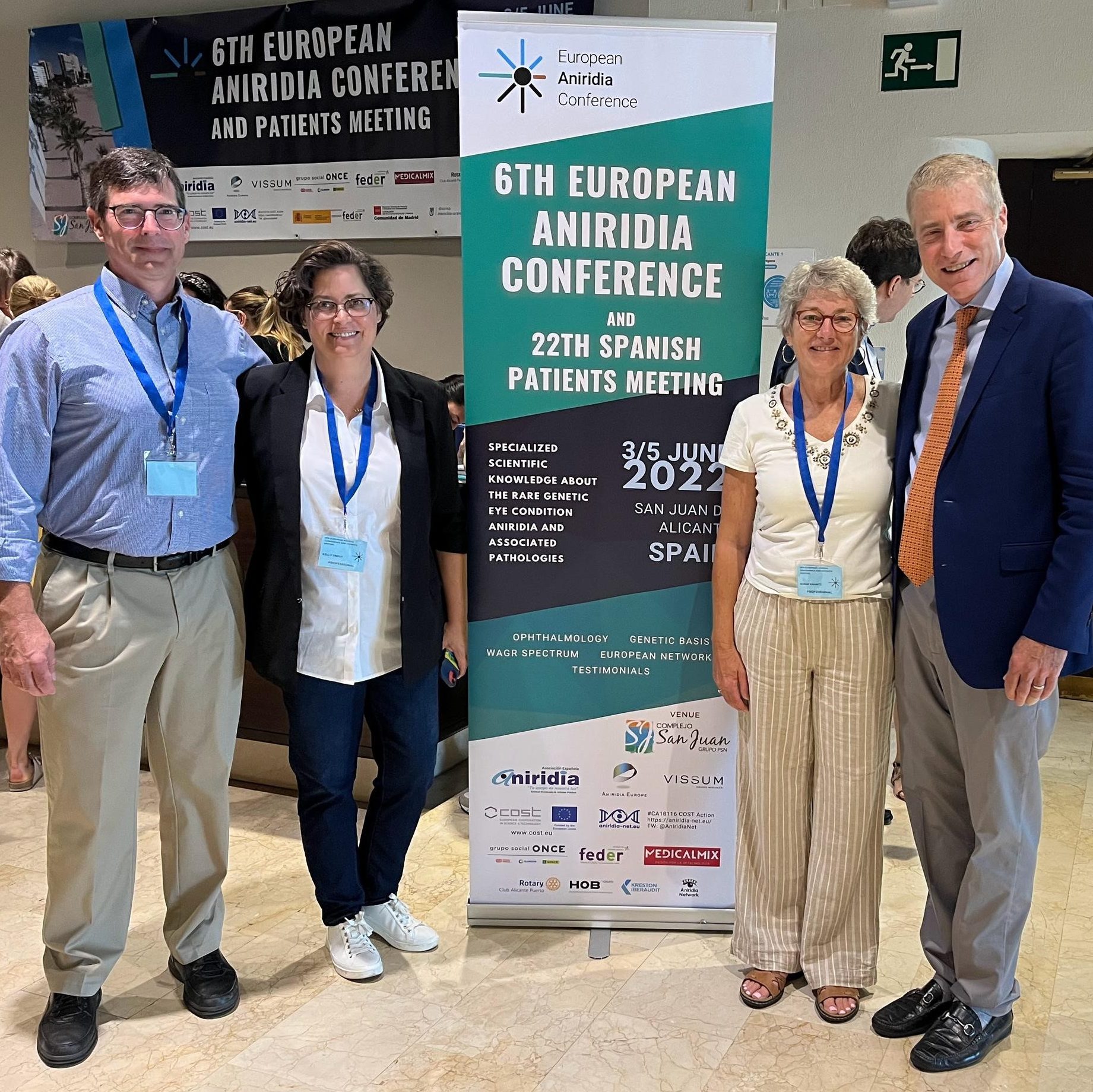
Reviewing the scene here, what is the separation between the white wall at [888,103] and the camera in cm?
398

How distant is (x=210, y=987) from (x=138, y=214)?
1.64 metres

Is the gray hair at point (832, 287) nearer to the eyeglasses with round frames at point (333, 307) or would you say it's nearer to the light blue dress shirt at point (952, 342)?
the light blue dress shirt at point (952, 342)

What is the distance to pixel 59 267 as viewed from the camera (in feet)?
20.6

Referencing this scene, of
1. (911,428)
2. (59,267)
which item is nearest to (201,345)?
(911,428)

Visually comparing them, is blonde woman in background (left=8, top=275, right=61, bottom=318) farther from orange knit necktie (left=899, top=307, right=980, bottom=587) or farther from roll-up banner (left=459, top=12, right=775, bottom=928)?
orange knit necktie (left=899, top=307, right=980, bottom=587)

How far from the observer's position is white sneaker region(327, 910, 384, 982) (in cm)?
249

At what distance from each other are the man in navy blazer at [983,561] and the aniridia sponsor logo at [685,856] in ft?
1.92

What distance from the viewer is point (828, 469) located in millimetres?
2174

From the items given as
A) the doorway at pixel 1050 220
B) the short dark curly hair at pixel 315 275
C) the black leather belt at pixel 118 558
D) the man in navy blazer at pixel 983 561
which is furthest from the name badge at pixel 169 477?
the doorway at pixel 1050 220

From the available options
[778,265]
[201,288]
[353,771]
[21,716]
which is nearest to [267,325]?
[201,288]

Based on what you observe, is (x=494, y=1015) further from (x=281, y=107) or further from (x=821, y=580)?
(x=281, y=107)

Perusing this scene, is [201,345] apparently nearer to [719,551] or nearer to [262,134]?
[719,551]

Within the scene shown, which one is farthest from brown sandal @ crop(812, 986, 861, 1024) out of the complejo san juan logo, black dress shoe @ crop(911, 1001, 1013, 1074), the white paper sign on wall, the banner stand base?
the white paper sign on wall

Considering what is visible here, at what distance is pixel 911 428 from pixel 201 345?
145cm
